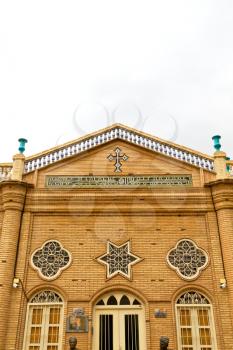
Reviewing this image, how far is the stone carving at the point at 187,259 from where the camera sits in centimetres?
1327

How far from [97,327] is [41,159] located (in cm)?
656

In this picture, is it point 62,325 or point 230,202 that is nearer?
point 62,325

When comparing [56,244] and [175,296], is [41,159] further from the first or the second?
[175,296]

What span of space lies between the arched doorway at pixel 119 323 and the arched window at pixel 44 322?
1179 mm

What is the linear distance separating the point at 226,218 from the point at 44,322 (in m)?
7.02

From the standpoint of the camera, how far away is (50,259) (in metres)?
13.6

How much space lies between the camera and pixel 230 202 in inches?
549

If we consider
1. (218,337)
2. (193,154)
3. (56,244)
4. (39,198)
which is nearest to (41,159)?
(39,198)

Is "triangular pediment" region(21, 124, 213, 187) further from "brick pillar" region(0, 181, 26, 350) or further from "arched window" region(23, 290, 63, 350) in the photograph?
"arched window" region(23, 290, 63, 350)

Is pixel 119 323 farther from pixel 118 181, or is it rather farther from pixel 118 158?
pixel 118 158

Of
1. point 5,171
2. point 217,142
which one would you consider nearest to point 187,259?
point 217,142

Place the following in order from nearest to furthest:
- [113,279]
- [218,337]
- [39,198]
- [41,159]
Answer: [218,337] < [113,279] < [39,198] < [41,159]

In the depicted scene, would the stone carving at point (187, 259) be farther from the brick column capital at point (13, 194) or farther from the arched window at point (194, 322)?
the brick column capital at point (13, 194)

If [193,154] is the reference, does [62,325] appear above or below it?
below
